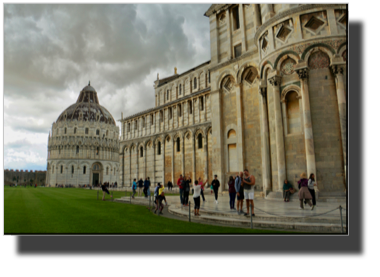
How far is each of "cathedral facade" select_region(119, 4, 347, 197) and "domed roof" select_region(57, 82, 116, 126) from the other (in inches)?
3184

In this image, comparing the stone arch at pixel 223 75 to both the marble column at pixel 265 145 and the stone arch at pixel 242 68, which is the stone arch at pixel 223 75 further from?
the marble column at pixel 265 145

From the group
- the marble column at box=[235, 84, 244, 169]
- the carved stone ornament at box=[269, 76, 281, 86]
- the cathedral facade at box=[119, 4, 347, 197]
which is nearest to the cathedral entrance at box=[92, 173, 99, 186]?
the cathedral facade at box=[119, 4, 347, 197]

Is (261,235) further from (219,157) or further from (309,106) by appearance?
(219,157)

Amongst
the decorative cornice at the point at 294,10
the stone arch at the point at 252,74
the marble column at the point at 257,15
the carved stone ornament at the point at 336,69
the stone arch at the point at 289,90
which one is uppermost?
the marble column at the point at 257,15

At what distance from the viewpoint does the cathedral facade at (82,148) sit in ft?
276

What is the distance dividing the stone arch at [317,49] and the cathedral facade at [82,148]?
3218 inches

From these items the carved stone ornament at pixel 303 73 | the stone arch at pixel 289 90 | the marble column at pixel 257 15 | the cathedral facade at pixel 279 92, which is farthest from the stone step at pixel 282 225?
the marble column at pixel 257 15

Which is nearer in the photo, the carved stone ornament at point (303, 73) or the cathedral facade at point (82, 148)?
the carved stone ornament at point (303, 73)

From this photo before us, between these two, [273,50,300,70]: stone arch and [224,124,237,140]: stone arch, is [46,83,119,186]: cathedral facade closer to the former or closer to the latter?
[224,124,237,140]: stone arch

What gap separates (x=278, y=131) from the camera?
1519cm
